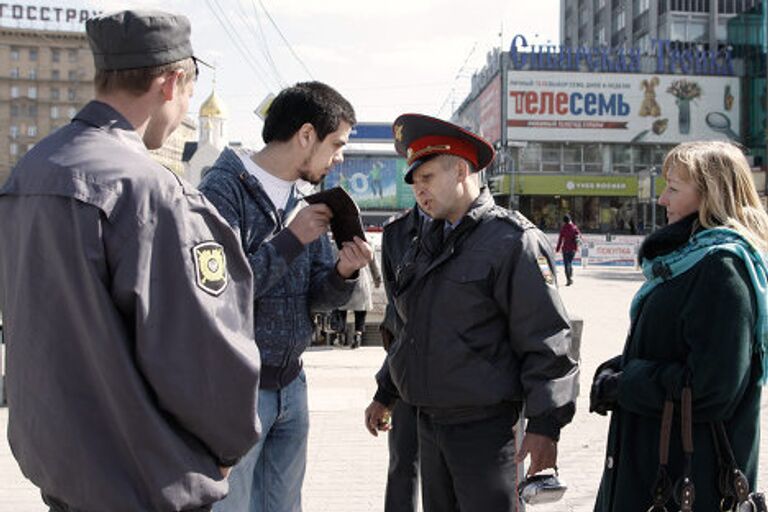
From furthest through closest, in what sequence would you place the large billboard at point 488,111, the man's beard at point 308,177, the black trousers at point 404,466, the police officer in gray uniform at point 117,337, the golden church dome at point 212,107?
the golden church dome at point 212,107 → the large billboard at point 488,111 → the black trousers at point 404,466 → the man's beard at point 308,177 → the police officer in gray uniform at point 117,337

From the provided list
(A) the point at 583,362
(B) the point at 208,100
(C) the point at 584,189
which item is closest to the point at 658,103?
(C) the point at 584,189

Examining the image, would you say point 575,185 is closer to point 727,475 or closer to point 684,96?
point 684,96

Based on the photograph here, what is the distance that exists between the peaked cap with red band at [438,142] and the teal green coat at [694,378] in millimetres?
850

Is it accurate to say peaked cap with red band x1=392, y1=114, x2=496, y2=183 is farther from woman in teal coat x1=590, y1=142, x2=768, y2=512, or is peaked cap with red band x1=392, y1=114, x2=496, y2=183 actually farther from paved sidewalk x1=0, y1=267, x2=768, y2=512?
paved sidewalk x1=0, y1=267, x2=768, y2=512

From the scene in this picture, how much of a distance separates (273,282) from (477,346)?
782 mm

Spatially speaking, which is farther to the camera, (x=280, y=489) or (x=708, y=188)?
(x=280, y=489)

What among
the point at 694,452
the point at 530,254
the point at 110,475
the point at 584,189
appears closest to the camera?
the point at 110,475

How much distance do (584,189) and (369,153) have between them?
32045 millimetres

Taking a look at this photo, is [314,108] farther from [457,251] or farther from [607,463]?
[607,463]

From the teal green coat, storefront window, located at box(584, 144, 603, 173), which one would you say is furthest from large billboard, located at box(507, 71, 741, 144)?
the teal green coat

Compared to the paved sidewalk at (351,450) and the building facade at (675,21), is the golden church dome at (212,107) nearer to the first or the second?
the building facade at (675,21)

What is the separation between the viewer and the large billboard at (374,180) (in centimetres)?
2698

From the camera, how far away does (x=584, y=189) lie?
55.6 m

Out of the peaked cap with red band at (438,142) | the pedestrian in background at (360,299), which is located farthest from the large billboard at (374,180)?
the peaked cap with red band at (438,142)
